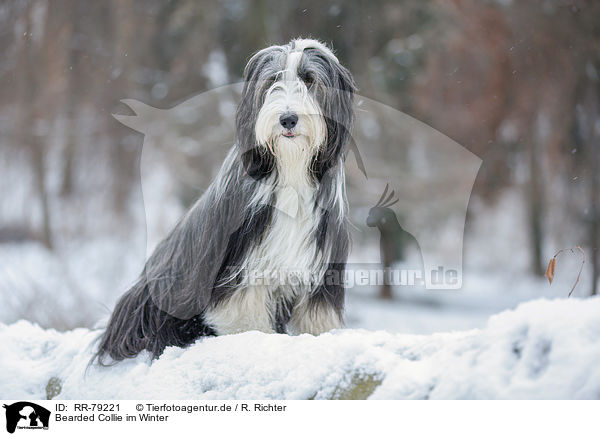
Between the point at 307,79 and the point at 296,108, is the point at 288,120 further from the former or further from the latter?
the point at 307,79

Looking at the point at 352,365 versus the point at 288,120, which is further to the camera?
the point at 288,120

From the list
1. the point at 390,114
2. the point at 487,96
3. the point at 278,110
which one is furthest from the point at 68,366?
the point at 487,96

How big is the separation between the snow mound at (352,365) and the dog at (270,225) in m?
0.16

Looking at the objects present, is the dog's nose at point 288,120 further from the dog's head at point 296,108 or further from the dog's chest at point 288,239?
the dog's chest at point 288,239

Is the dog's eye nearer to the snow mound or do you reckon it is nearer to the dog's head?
the dog's head

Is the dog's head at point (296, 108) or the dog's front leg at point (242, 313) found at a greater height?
the dog's head at point (296, 108)

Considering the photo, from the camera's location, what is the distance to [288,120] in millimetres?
2209

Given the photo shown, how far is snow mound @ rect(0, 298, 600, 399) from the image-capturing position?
1.57m
